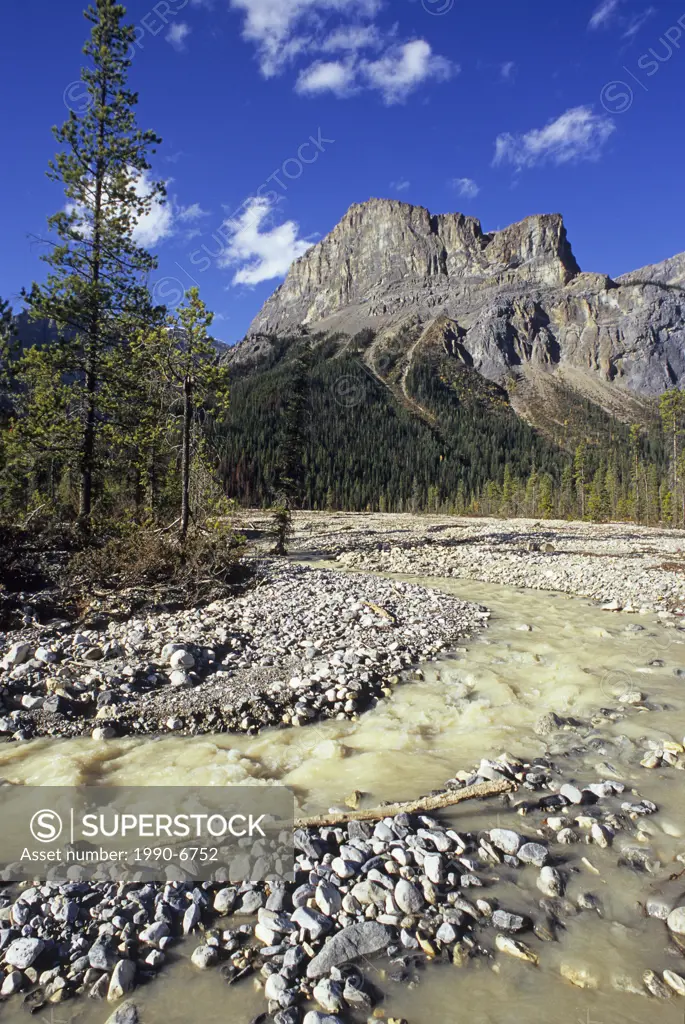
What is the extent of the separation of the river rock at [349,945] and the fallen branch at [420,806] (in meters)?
1.23

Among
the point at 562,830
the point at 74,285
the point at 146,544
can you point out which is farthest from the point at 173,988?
the point at 74,285

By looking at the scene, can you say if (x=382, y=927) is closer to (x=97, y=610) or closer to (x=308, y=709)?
(x=308, y=709)

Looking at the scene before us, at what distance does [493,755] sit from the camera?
631 centimetres

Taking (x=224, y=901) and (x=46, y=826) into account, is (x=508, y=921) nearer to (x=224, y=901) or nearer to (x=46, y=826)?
(x=224, y=901)

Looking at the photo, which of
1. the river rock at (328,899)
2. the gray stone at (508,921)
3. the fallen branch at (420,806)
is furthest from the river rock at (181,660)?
the gray stone at (508,921)

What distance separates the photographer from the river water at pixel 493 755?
3.16 meters

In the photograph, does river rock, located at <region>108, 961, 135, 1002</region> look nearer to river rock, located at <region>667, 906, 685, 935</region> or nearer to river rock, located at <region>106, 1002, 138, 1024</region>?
river rock, located at <region>106, 1002, 138, 1024</region>

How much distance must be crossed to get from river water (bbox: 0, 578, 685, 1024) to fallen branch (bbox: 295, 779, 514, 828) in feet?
0.59

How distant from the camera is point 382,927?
363 cm

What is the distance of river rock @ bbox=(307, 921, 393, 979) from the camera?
3316 millimetres

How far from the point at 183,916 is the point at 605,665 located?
8580mm

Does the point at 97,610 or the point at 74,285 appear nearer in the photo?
the point at 97,610

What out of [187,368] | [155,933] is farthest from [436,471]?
[155,933]

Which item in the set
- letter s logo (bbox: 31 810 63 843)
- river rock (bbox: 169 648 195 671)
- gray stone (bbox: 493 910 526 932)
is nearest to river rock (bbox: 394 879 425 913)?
gray stone (bbox: 493 910 526 932)
